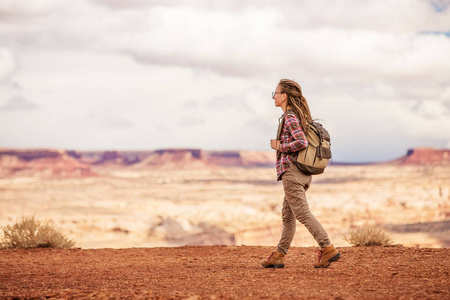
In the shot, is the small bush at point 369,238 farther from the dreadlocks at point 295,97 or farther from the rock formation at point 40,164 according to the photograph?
the rock formation at point 40,164

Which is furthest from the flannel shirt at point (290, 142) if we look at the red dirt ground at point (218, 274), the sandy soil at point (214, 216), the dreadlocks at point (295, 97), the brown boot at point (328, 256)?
the sandy soil at point (214, 216)

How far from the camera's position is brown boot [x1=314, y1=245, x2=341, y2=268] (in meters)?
5.82

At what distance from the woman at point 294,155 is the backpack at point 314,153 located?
0.27 feet

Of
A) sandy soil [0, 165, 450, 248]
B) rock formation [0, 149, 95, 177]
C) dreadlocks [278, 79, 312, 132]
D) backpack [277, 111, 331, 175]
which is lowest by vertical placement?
sandy soil [0, 165, 450, 248]

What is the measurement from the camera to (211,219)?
43.8 m

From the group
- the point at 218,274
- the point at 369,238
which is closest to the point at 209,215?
the point at 369,238

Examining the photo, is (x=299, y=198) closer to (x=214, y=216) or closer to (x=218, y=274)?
(x=218, y=274)

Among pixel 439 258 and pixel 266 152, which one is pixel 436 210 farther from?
pixel 266 152

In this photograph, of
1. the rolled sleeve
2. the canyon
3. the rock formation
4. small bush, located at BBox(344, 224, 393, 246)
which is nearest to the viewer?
→ the rolled sleeve

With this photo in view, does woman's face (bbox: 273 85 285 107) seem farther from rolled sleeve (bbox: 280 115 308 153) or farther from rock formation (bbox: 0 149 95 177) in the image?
rock formation (bbox: 0 149 95 177)

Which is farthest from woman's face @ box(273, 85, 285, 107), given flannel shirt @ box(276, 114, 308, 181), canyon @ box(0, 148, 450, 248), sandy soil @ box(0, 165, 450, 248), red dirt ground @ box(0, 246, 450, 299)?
sandy soil @ box(0, 165, 450, 248)

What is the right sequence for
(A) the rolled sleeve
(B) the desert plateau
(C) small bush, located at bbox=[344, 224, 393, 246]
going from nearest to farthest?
(B) the desert plateau → (A) the rolled sleeve → (C) small bush, located at bbox=[344, 224, 393, 246]

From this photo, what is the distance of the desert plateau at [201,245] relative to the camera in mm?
5086

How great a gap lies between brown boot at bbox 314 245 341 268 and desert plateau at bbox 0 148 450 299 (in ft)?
0.45
